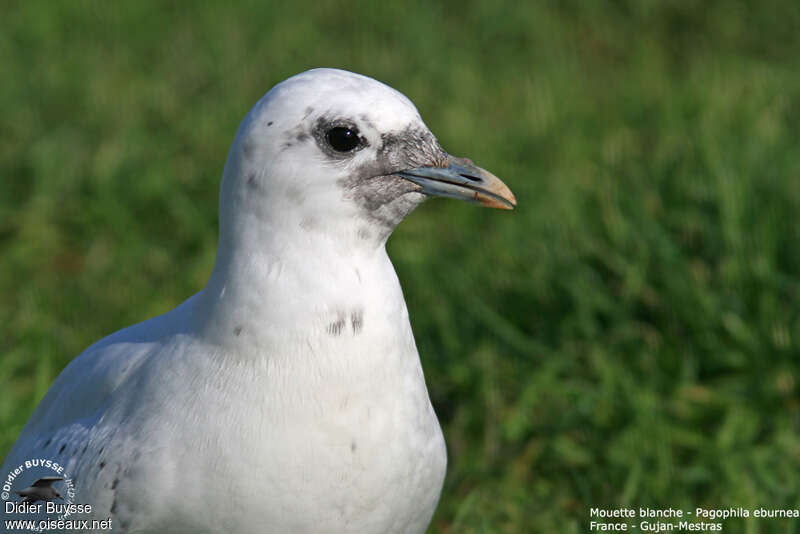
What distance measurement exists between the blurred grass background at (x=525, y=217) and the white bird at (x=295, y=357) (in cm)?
121

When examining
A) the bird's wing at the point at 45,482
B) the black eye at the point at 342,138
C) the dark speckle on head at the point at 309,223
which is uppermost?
the black eye at the point at 342,138

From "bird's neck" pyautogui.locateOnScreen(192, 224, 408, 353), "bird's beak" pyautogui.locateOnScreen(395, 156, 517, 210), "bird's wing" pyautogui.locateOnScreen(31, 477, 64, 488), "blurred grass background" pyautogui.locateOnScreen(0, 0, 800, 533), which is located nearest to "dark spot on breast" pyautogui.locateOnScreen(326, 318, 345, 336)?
"bird's neck" pyautogui.locateOnScreen(192, 224, 408, 353)

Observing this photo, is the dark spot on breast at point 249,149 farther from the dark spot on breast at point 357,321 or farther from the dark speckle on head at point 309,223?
the dark spot on breast at point 357,321

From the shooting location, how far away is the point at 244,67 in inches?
257

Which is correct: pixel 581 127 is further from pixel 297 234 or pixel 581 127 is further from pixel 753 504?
pixel 297 234

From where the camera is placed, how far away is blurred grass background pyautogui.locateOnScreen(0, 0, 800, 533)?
3.87 metres

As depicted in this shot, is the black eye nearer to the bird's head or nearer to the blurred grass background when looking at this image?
the bird's head

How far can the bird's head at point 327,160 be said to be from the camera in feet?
7.82

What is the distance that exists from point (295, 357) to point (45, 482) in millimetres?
745

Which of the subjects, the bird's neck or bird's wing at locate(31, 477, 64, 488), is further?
bird's wing at locate(31, 477, 64, 488)

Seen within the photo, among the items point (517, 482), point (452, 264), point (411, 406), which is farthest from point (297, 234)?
point (452, 264)

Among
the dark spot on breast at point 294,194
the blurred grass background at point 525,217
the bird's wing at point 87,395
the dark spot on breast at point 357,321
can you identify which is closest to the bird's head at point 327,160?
the dark spot on breast at point 294,194

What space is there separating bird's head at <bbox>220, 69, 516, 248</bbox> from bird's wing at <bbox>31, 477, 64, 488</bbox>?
76 centimetres

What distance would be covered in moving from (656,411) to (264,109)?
2.07 meters
